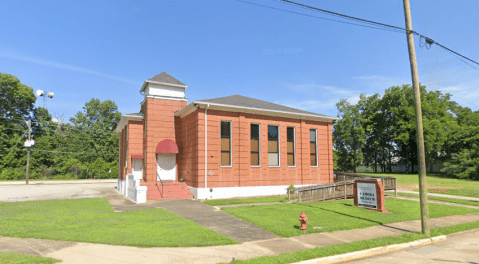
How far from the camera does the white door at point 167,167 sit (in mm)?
21672

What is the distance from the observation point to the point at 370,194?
14805 mm

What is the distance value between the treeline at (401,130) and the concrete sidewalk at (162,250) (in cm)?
4189

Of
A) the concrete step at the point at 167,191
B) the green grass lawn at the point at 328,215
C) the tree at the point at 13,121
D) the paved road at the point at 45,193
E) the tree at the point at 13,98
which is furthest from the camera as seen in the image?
the tree at the point at 13,98

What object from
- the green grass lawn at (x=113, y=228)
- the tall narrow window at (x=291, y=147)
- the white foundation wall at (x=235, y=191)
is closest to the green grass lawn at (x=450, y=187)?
the tall narrow window at (x=291, y=147)

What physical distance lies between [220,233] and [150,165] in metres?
13.1

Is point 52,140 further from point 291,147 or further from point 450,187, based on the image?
point 450,187

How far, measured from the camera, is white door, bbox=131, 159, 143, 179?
969 inches

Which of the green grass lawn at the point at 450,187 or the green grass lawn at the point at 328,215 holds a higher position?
the green grass lawn at the point at 328,215

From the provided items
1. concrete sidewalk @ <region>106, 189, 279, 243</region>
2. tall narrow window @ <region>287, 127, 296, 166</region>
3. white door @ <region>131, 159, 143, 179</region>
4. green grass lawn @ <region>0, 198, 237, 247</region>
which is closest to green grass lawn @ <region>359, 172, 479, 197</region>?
tall narrow window @ <region>287, 127, 296, 166</region>

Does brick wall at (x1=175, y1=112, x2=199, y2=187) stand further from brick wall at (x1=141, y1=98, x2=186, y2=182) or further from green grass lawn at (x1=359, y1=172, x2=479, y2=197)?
green grass lawn at (x1=359, y1=172, x2=479, y2=197)

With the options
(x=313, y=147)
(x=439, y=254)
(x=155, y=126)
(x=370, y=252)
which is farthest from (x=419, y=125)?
(x=155, y=126)

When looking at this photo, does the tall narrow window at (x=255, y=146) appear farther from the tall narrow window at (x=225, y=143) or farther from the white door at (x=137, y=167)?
the white door at (x=137, y=167)

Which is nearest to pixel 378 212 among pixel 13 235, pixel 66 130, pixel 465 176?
pixel 13 235

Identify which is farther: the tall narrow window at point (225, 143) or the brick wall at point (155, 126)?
the brick wall at point (155, 126)
